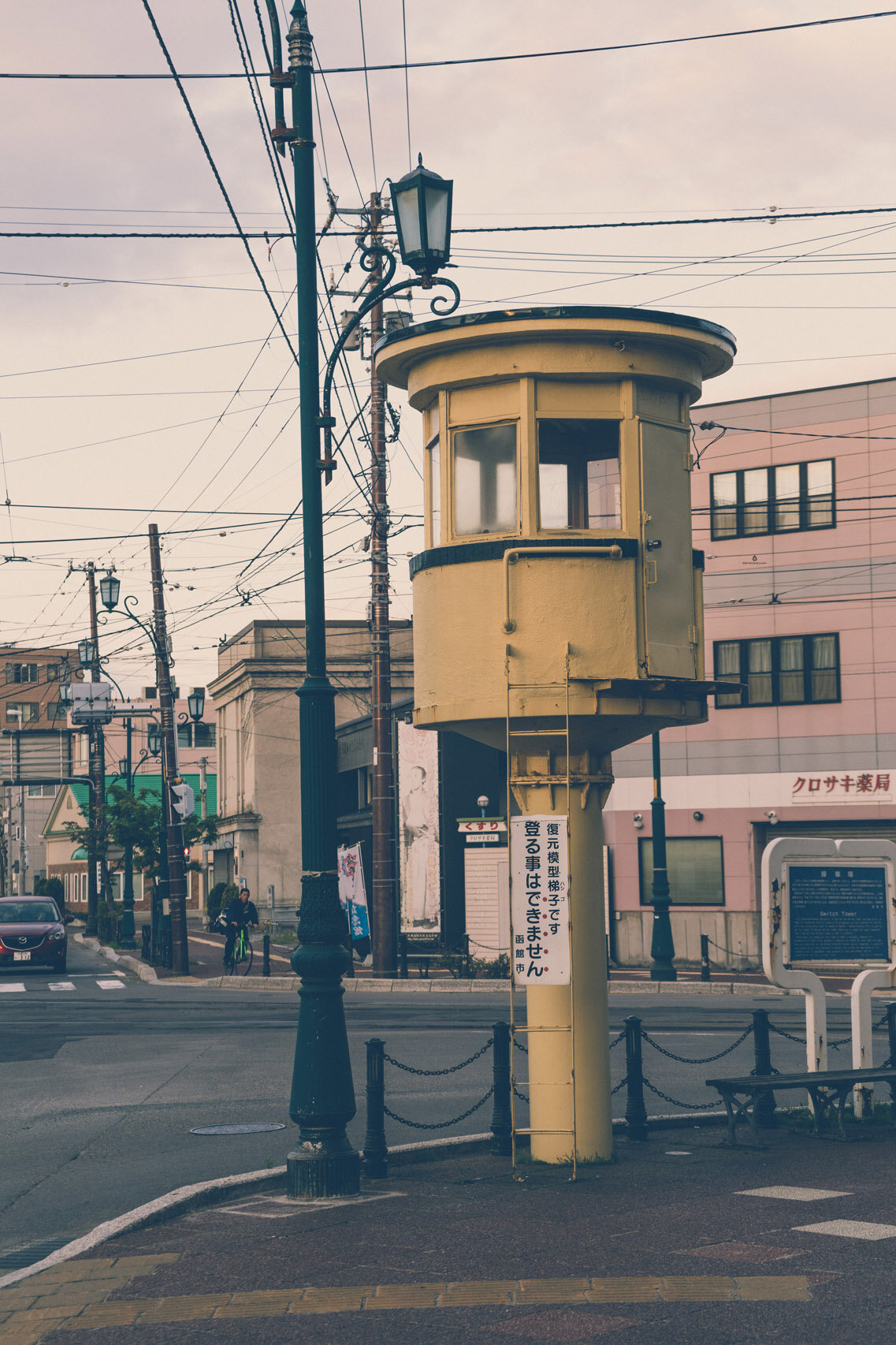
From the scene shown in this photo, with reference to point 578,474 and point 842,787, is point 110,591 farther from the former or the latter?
point 578,474

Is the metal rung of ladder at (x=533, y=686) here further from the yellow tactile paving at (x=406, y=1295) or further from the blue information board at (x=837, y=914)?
the yellow tactile paving at (x=406, y=1295)

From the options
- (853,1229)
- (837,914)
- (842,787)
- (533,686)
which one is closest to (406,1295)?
(853,1229)

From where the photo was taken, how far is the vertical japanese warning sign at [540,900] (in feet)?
34.3

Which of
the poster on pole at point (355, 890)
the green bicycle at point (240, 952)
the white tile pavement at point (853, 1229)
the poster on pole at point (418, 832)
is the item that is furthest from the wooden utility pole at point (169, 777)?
the white tile pavement at point (853, 1229)

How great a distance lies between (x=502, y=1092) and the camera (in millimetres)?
11359

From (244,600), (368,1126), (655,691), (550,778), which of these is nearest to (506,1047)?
(368,1126)

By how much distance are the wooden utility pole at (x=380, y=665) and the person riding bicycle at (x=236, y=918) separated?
439 centimetres

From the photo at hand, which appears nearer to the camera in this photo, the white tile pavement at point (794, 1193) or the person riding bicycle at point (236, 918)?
the white tile pavement at point (794, 1193)

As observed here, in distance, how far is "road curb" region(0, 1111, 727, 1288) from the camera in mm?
8594

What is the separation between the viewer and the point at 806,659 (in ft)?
109

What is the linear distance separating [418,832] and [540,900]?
83.4 feet

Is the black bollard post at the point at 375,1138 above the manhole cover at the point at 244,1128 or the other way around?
above

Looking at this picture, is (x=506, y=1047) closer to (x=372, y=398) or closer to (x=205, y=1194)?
(x=205, y=1194)

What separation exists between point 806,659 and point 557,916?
24052 mm
